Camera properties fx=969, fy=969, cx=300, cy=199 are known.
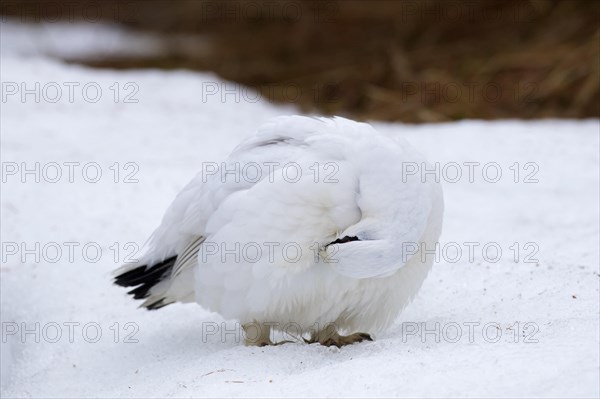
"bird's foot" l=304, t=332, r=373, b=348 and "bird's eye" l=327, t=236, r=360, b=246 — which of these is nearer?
"bird's eye" l=327, t=236, r=360, b=246

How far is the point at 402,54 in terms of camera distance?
407 inches

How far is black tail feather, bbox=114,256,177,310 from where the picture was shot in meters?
4.24

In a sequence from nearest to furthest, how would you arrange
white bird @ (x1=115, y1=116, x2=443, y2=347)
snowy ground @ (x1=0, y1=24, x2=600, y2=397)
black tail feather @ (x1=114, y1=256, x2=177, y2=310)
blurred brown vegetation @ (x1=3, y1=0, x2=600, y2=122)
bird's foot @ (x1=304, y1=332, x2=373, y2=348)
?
snowy ground @ (x1=0, y1=24, x2=600, y2=397) → white bird @ (x1=115, y1=116, x2=443, y2=347) → bird's foot @ (x1=304, y1=332, x2=373, y2=348) → black tail feather @ (x1=114, y1=256, x2=177, y2=310) → blurred brown vegetation @ (x1=3, y1=0, x2=600, y2=122)

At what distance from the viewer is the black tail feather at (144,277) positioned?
13.9 ft

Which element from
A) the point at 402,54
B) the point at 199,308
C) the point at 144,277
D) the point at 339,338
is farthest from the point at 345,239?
the point at 402,54

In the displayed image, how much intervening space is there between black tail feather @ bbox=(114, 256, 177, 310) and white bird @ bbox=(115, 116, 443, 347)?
9 cm

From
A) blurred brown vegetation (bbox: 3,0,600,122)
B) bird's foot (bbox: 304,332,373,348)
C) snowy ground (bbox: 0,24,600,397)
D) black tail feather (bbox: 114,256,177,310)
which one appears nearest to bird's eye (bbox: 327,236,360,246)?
snowy ground (bbox: 0,24,600,397)

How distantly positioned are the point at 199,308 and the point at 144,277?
22.3 inches

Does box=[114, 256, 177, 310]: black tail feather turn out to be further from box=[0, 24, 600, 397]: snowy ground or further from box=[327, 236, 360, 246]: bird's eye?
box=[327, 236, 360, 246]: bird's eye

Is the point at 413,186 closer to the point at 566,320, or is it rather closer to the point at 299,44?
the point at 566,320

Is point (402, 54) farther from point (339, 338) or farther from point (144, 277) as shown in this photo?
point (339, 338)

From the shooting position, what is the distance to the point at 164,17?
14.6 meters

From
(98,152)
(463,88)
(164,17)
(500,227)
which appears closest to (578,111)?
(463,88)

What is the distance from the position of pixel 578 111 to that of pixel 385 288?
4546 millimetres
